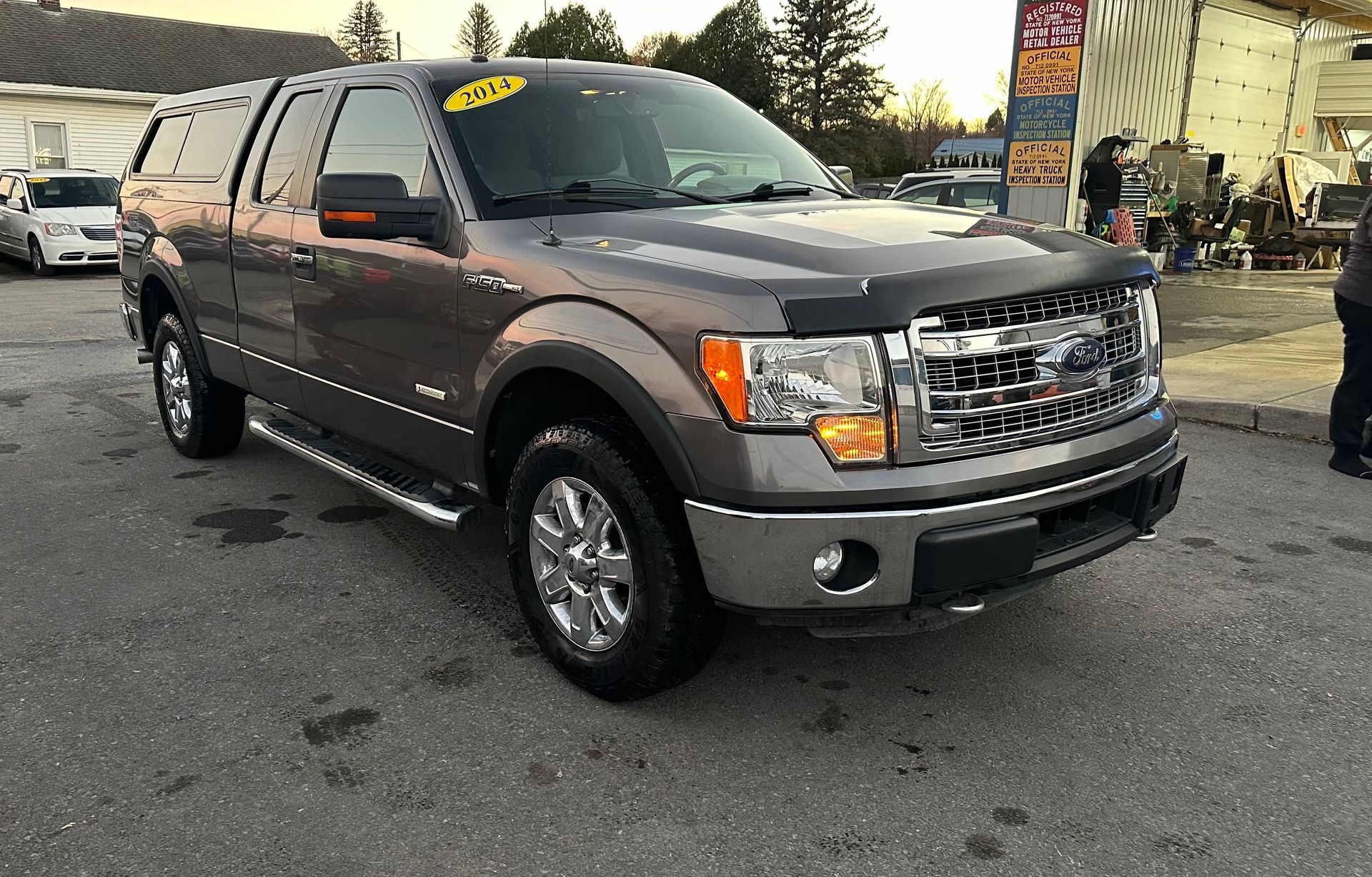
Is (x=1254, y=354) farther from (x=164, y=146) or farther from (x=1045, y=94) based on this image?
(x=164, y=146)

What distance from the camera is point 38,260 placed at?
691 inches

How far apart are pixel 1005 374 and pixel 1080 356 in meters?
0.30

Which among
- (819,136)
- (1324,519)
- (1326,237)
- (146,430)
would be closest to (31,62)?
(146,430)

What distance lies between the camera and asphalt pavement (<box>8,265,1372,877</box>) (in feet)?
8.23

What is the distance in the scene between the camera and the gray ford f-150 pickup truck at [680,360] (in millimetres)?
2662

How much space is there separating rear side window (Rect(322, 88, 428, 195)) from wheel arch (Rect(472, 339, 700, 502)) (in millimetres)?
906

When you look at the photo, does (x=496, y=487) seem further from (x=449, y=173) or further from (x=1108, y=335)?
(x=1108, y=335)

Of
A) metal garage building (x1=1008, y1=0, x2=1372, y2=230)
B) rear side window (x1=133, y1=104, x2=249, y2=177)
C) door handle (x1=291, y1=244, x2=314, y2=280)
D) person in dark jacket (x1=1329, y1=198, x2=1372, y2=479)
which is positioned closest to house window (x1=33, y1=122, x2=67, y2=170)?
metal garage building (x1=1008, y1=0, x2=1372, y2=230)

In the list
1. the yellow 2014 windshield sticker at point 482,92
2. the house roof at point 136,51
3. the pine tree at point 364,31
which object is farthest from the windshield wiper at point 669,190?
the pine tree at point 364,31

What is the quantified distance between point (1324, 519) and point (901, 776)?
10.5 ft

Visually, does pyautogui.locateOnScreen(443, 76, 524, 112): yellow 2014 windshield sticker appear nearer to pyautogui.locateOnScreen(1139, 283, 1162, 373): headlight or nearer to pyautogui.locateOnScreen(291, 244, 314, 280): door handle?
pyautogui.locateOnScreen(291, 244, 314, 280): door handle

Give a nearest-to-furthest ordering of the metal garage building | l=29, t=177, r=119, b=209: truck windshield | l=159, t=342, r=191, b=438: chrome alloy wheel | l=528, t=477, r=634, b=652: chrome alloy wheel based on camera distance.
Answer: l=528, t=477, r=634, b=652: chrome alloy wheel, l=159, t=342, r=191, b=438: chrome alloy wheel, the metal garage building, l=29, t=177, r=119, b=209: truck windshield

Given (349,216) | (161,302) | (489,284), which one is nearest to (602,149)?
(489,284)

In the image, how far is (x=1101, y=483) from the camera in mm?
3025
